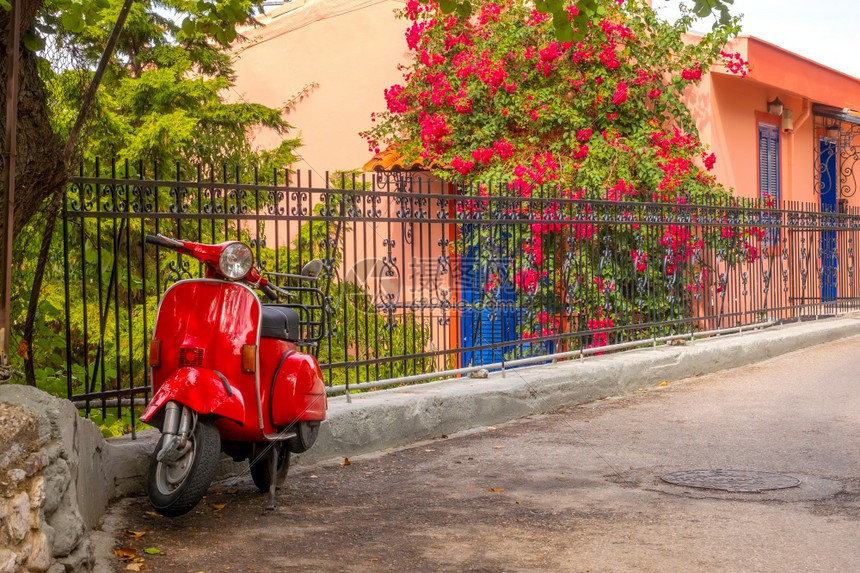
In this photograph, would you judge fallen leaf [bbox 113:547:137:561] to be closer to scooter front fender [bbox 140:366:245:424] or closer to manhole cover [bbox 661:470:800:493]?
scooter front fender [bbox 140:366:245:424]

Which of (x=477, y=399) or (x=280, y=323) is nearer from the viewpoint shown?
(x=280, y=323)

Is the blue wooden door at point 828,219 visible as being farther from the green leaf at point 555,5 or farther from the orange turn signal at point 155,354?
the orange turn signal at point 155,354

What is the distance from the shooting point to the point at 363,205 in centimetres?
783

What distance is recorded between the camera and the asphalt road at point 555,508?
4832 mm

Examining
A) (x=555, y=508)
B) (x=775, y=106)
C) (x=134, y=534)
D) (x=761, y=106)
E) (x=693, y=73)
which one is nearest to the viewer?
(x=134, y=534)

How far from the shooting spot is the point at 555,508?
5.77 metres

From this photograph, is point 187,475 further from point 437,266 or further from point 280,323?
point 437,266

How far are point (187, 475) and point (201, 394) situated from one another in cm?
37

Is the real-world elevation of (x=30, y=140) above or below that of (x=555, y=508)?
above

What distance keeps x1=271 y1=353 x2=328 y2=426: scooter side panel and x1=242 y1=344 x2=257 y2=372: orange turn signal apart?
22cm

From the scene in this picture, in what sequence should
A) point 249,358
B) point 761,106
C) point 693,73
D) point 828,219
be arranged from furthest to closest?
point 761,106 → point 828,219 → point 693,73 → point 249,358

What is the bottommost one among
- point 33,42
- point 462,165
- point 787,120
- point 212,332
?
point 212,332

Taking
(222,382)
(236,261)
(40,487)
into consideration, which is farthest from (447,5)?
(40,487)

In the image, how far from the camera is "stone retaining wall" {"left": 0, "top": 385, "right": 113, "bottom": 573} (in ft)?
12.3
